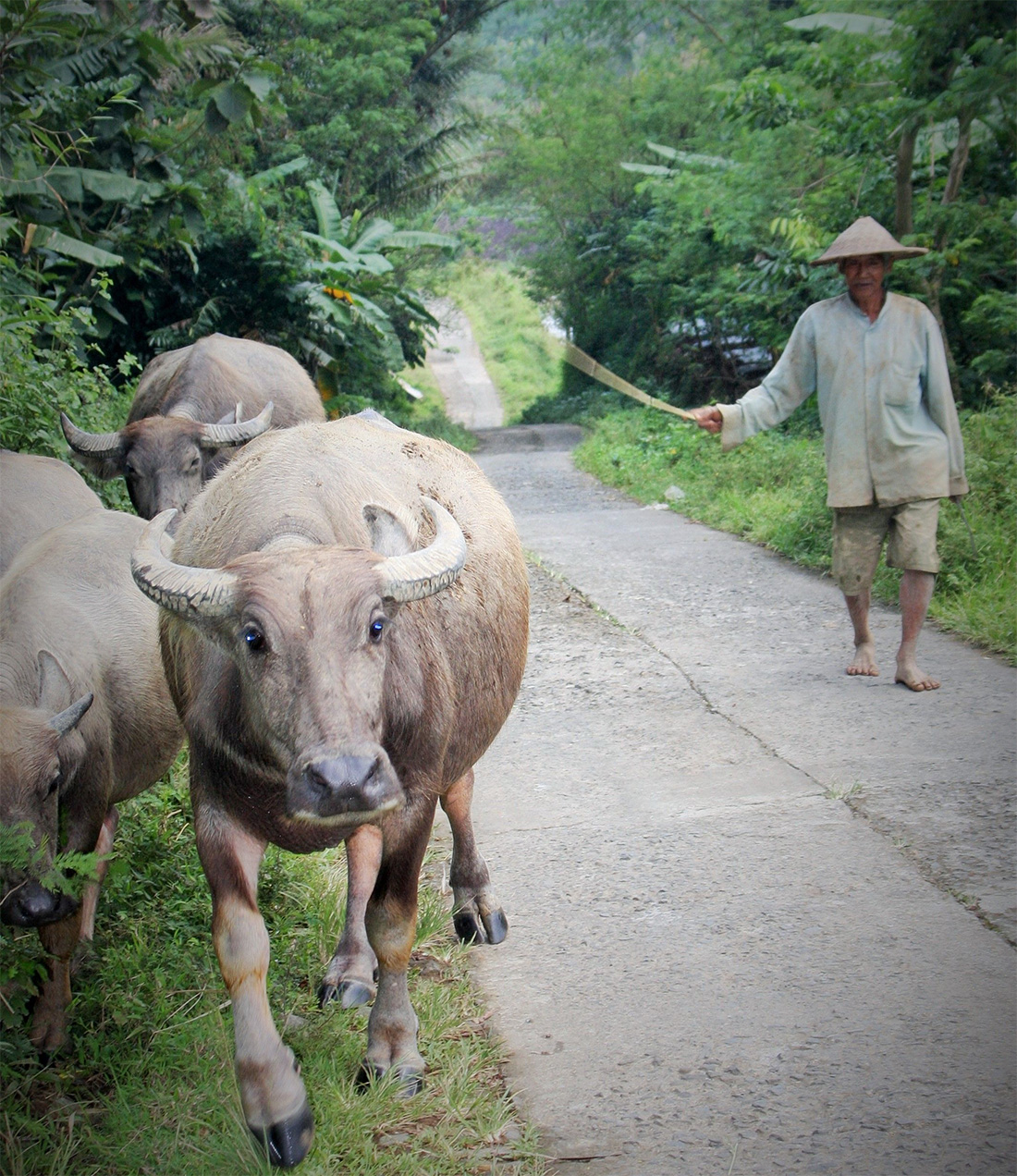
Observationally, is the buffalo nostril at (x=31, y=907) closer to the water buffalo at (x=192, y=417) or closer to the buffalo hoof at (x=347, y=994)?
the buffalo hoof at (x=347, y=994)

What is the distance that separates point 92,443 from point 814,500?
5.53 m

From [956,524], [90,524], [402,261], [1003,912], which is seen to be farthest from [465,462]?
[402,261]

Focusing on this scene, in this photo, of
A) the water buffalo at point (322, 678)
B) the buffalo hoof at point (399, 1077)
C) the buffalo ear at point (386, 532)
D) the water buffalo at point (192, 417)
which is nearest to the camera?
the water buffalo at point (322, 678)

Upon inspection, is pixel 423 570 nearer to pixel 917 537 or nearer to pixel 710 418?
pixel 710 418

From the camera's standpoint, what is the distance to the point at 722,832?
167 inches

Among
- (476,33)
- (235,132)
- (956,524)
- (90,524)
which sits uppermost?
(476,33)

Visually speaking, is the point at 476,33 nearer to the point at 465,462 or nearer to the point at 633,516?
the point at 633,516

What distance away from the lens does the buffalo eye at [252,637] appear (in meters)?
2.54

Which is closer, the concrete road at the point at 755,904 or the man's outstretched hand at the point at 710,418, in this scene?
the concrete road at the point at 755,904

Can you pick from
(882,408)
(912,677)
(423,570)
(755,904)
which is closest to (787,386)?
(882,408)

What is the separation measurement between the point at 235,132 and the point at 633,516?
21.6 feet

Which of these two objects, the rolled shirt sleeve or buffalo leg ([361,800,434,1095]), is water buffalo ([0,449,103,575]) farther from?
the rolled shirt sleeve

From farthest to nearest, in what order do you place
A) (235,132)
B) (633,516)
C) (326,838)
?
(235,132) < (633,516) < (326,838)

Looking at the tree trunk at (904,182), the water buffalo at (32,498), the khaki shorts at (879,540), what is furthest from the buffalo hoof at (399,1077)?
the tree trunk at (904,182)
